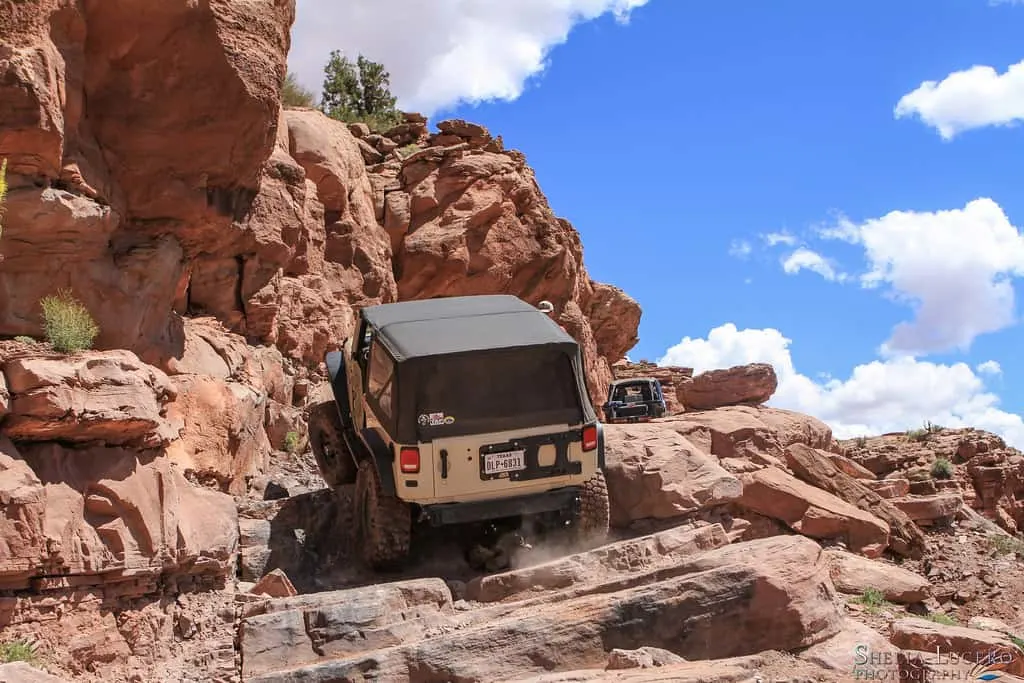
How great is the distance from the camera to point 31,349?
7.68 m

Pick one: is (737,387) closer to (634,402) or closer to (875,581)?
(634,402)

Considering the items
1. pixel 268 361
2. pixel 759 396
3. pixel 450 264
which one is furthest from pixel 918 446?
pixel 268 361

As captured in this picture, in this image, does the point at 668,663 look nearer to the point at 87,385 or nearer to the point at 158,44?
the point at 87,385

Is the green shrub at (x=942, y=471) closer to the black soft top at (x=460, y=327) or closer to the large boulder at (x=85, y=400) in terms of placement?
the black soft top at (x=460, y=327)

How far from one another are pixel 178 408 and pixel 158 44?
4.82 meters

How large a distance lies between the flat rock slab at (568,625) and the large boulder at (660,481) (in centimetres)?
242

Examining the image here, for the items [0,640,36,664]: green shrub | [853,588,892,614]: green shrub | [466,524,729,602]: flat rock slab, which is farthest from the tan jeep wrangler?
[0,640,36,664]: green shrub

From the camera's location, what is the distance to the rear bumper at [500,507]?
27.2 ft

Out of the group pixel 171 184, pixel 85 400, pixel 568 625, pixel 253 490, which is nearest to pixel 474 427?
pixel 568 625

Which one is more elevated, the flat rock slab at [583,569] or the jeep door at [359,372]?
the jeep door at [359,372]

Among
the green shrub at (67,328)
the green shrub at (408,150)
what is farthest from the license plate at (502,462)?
the green shrub at (408,150)

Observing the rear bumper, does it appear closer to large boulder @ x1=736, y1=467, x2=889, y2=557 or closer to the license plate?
the license plate

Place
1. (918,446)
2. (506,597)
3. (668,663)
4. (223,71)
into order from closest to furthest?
(668,663), (506,597), (223,71), (918,446)

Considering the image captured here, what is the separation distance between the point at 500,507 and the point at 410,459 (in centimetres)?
102
